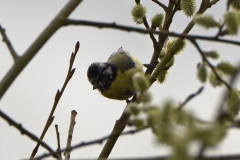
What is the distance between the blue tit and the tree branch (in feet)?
13.2

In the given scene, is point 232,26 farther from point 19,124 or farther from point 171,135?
point 19,124

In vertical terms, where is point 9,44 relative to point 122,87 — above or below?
below

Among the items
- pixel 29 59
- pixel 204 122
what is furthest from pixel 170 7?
pixel 204 122

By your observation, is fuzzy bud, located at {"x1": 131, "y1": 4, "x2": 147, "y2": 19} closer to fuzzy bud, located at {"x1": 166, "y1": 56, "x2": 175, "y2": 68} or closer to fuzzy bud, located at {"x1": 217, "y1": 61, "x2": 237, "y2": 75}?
fuzzy bud, located at {"x1": 166, "y1": 56, "x2": 175, "y2": 68}

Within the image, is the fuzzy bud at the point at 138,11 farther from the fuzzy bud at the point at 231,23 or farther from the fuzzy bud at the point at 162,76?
the fuzzy bud at the point at 231,23

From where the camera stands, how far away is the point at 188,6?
3.49m

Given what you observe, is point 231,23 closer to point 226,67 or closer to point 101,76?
point 226,67

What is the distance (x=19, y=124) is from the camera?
1865 millimetres

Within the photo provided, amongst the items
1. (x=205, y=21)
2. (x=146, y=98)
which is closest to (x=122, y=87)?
(x=205, y=21)

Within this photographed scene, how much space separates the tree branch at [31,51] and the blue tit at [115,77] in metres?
4.03

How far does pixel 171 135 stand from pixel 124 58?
5574mm

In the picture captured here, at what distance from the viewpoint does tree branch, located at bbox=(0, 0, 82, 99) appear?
71.4 inches

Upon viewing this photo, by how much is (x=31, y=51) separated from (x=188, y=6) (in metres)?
1.97

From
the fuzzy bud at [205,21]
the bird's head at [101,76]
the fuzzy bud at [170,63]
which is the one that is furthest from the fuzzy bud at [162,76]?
the bird's head at [101,76]
